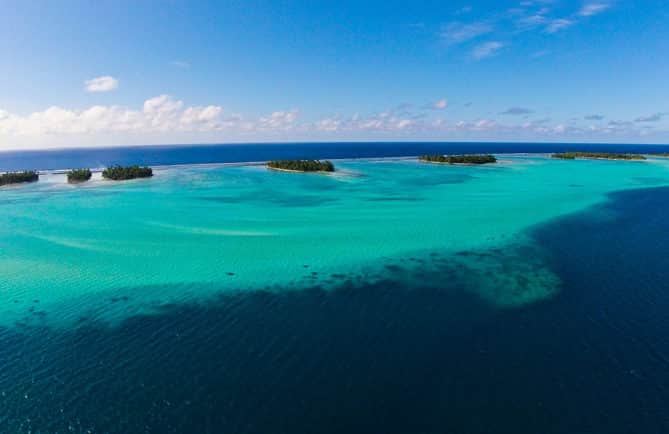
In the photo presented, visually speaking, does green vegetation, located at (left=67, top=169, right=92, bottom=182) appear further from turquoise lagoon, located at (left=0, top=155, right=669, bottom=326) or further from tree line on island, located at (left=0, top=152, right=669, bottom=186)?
turquoise lagoon, located at (left=0, top=155, right=669, bottom=326)

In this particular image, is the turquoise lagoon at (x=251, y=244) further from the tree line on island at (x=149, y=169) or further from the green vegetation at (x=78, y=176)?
the tree line on island at (x=149, y=169)

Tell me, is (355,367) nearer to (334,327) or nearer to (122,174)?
(334,327)

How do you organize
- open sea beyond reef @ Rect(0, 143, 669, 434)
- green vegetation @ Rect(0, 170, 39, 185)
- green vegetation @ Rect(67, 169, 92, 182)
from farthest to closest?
green vegetation @ Rect(67, 169, 92, 182), green vegetation @ Rect(0, 170, 39, 185), open sea beyond reef @ Rect(0, 143, 669, 434)

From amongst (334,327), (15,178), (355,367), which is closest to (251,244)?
(334,327)

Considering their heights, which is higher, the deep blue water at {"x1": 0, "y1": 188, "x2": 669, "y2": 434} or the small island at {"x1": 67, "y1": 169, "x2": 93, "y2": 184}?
the small island at {"x1": 67, "y1": 169, "x2": 93, "y2": 184}

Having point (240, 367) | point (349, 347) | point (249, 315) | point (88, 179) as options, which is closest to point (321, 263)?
point (249, 315)

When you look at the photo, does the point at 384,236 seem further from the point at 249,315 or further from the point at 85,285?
the point at 85,285

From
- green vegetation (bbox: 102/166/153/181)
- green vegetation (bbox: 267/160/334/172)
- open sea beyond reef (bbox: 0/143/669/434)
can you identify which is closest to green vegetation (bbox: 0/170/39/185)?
green vegetation (bbox: 102/166/153/181)
